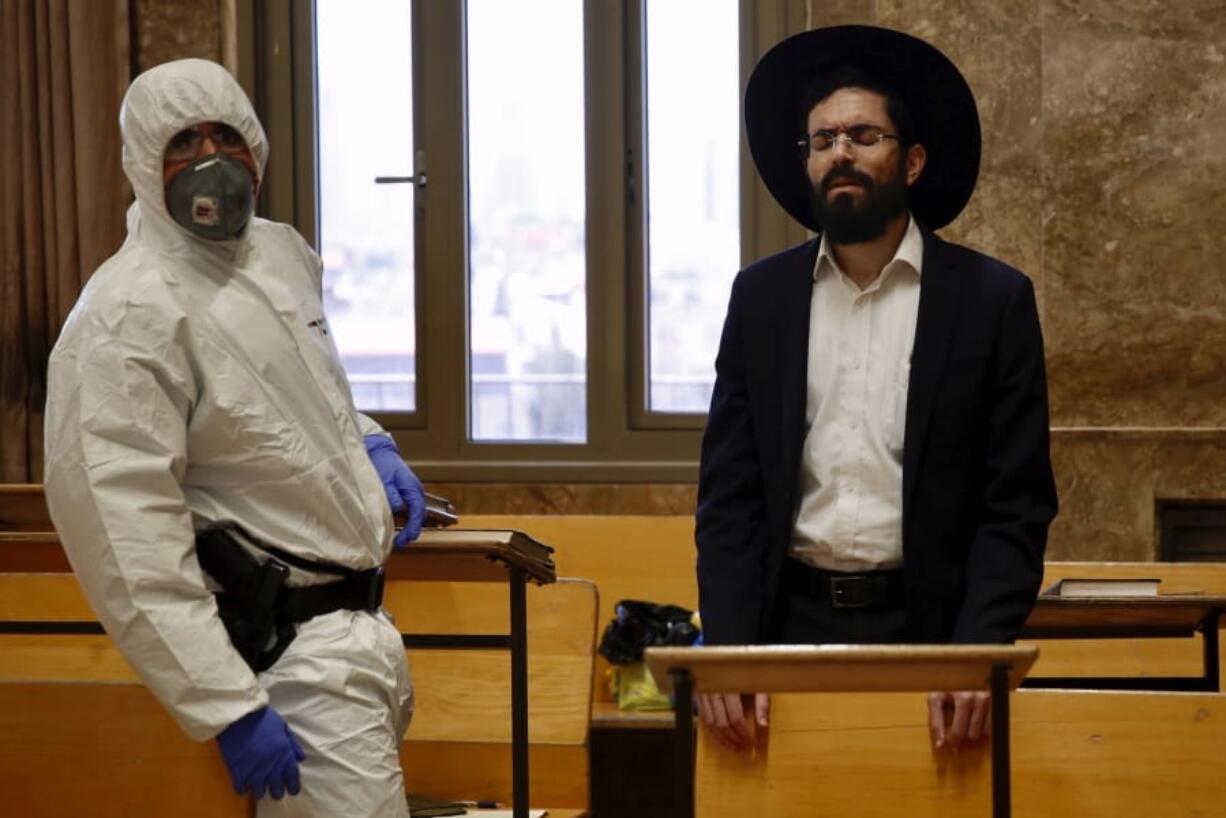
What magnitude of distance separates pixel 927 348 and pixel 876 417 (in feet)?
0.38

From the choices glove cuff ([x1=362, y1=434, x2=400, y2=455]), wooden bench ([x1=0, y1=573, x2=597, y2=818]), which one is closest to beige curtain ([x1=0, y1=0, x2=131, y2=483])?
wooden bench ([x1=0, y1=573, x2=597, y2=818])

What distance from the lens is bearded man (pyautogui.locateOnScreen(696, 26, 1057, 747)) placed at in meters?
2.31

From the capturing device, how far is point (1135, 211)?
4.80m

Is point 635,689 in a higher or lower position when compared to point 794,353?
lower

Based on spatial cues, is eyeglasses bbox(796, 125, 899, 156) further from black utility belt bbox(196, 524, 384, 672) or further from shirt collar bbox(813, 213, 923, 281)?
black utility belt bbox(196, 524, 384, 672)

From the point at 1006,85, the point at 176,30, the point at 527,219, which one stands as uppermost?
the point at 176,30

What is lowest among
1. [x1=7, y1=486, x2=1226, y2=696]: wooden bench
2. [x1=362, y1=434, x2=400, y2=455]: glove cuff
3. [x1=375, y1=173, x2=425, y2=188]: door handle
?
[x1=7, y1=486, x2=1226, y2=696]: wooden bench

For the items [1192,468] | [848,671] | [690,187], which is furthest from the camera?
[690,187]

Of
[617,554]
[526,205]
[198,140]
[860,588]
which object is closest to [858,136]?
[860,588]

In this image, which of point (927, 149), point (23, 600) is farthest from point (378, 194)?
point (927, 149)

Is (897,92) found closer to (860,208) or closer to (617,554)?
(860,208)

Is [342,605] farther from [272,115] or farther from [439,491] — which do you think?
[272,115]

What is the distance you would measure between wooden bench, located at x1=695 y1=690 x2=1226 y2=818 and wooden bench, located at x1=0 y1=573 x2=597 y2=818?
71 centimetres

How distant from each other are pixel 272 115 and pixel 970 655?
12.7ft
